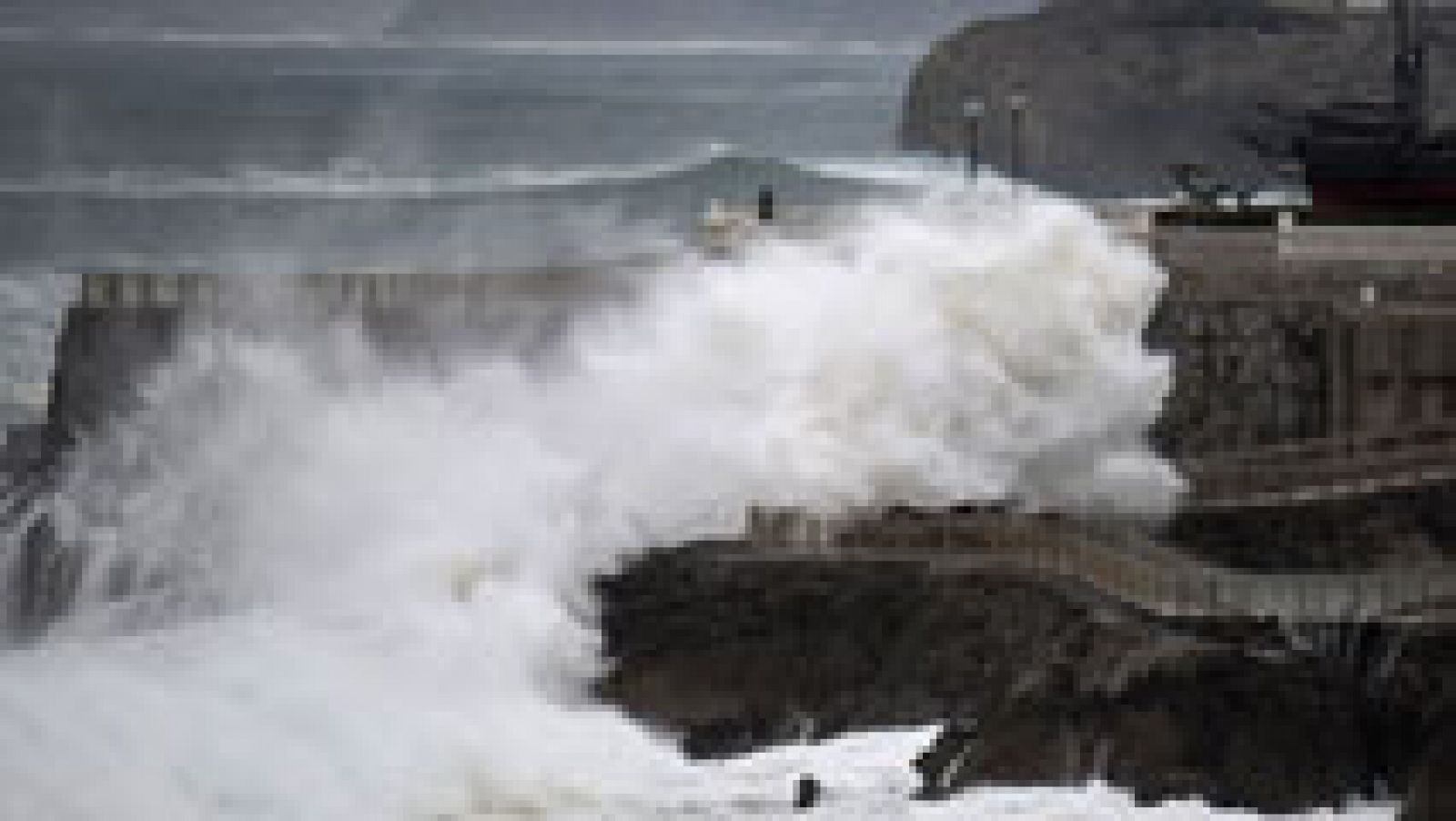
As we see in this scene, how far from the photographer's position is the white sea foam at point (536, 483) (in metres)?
50.3

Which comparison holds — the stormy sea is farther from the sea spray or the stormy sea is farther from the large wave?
the large wave

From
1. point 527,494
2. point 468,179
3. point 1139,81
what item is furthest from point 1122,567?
point 468,179

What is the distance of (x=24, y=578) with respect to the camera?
5753cm

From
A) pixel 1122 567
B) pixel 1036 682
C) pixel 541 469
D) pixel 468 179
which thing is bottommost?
pixel 468 179

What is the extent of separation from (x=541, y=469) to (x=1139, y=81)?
66474 mm

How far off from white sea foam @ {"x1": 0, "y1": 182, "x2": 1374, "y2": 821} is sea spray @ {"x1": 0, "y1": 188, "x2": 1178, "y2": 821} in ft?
0.12

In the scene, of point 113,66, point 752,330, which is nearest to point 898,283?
point 752,330

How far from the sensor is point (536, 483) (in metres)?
56.4

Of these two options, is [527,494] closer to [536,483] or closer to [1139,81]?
[536,483]

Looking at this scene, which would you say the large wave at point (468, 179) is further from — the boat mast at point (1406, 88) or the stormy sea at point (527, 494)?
the stormy sea at point (527, 494)

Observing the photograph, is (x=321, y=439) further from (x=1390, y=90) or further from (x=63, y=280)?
(x=1390, y=90)

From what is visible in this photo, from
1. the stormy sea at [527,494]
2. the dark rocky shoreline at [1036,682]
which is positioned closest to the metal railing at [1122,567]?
the dark rocky shoreline at [1036,682]

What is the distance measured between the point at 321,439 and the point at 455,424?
1.19 m

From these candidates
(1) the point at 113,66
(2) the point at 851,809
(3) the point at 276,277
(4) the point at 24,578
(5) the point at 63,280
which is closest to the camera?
(2) the point at 851,809
